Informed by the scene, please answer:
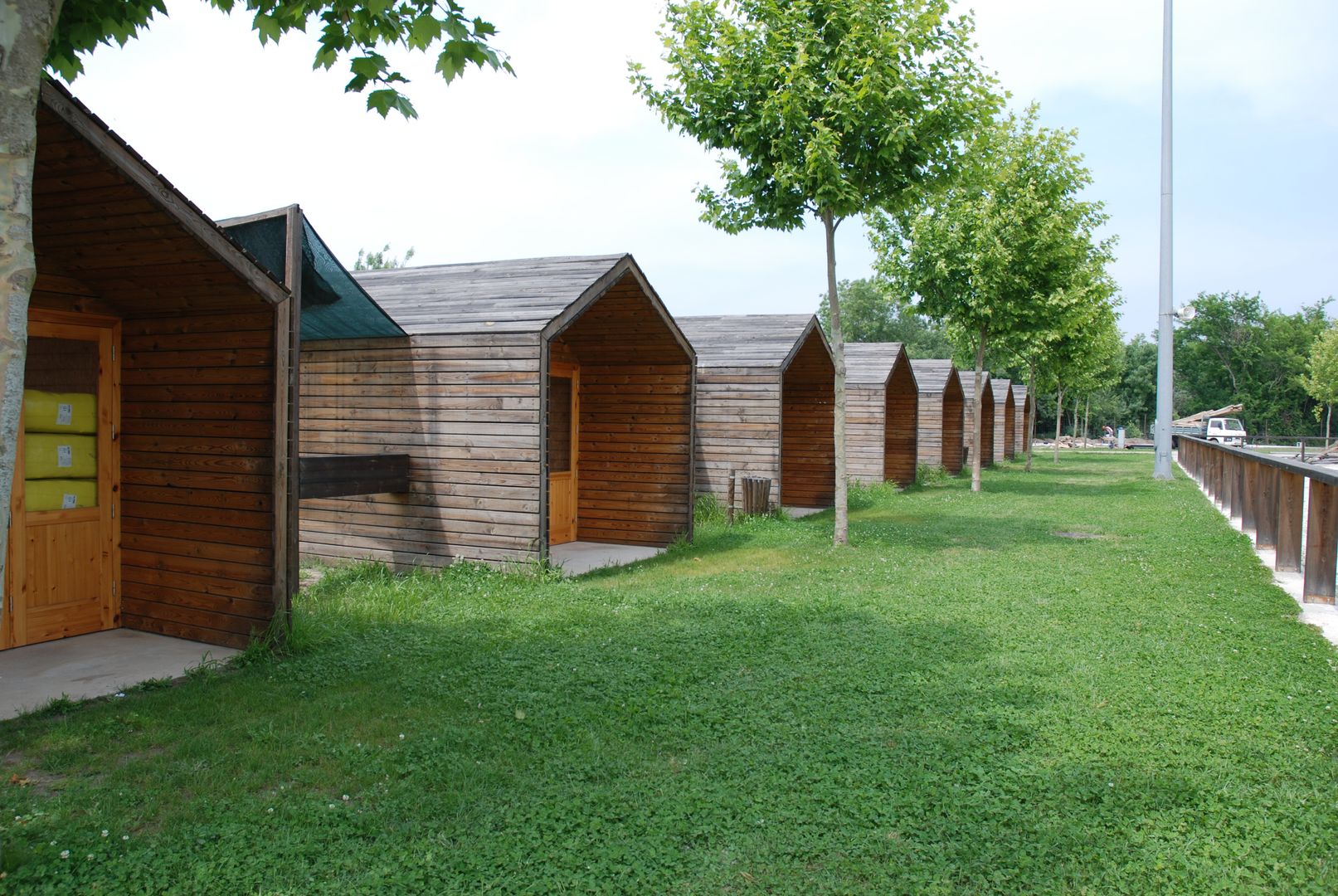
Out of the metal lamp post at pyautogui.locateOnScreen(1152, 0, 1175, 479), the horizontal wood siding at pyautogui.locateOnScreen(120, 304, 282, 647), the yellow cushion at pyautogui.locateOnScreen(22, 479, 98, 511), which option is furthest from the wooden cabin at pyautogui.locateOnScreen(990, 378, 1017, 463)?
the yellow cushion at pyautogui.locateOnScreen(22, 479, 98, 511)

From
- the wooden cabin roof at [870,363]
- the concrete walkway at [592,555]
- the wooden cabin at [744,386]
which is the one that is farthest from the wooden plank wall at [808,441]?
the concrete walkway at [592,555]

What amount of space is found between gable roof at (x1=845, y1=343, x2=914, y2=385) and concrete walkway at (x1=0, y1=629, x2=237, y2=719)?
15.3m

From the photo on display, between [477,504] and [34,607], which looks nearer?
[34,607]

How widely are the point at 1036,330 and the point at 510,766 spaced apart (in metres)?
18.6

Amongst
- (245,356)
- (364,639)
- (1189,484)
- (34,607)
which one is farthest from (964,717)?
(1189,484)

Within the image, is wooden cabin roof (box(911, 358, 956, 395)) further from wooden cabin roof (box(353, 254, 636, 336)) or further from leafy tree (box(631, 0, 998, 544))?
wooden cabin roof (box(353, 254, 636, 336))

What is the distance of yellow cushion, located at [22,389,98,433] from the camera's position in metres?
6.43

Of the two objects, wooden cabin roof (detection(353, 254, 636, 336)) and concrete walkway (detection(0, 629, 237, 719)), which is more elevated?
wooden cabin roof (detection(353, 254, 636, 336))

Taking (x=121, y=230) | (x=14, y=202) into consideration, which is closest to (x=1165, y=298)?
(x=121, y=230)

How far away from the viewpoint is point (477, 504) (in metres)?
9.51

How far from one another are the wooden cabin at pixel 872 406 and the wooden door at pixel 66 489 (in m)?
14.7

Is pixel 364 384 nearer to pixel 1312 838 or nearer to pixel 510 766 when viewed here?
pixel 510 766

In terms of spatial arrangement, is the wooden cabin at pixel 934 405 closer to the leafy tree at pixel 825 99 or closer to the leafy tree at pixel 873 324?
the leafy tree at pixel 825 99

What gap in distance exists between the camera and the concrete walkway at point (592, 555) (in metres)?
10.6
